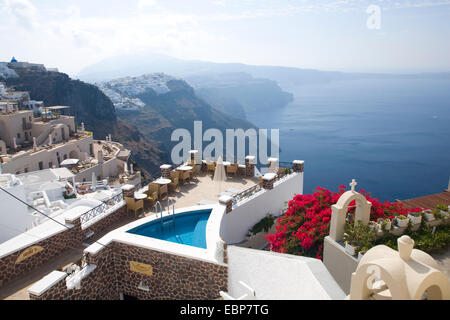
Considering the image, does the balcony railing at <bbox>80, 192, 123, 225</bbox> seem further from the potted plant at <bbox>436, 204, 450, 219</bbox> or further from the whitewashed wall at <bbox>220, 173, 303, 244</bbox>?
the potted plant at <bbox>436, 204, 450, 219</bbox>

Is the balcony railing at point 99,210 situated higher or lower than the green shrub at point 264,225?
higher

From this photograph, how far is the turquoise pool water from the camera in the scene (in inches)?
321

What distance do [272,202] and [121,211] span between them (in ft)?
18.7

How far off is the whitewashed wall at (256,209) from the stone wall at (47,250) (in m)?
3.71

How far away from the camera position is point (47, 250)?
297 inches

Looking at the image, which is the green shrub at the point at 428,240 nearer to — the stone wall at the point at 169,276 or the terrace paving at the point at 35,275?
the stone wall at the point at 169,276

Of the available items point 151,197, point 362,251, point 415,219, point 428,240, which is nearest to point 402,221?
point 415,219

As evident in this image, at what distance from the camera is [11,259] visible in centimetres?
688

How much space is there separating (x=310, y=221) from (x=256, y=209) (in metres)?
2.48

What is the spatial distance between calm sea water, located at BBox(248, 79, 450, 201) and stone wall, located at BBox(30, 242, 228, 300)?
6501 cm

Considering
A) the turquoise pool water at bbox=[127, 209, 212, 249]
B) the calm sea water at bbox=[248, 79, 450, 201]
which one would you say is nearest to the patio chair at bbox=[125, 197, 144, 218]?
the turquoise pool water at bbox=[127, 209, 212, 249]

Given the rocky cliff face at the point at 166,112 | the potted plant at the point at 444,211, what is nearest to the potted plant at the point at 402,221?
the potted plant at the point at 444,211

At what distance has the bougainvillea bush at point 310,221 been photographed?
30.7ft

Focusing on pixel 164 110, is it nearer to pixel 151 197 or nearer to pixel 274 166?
pixel 274 166
